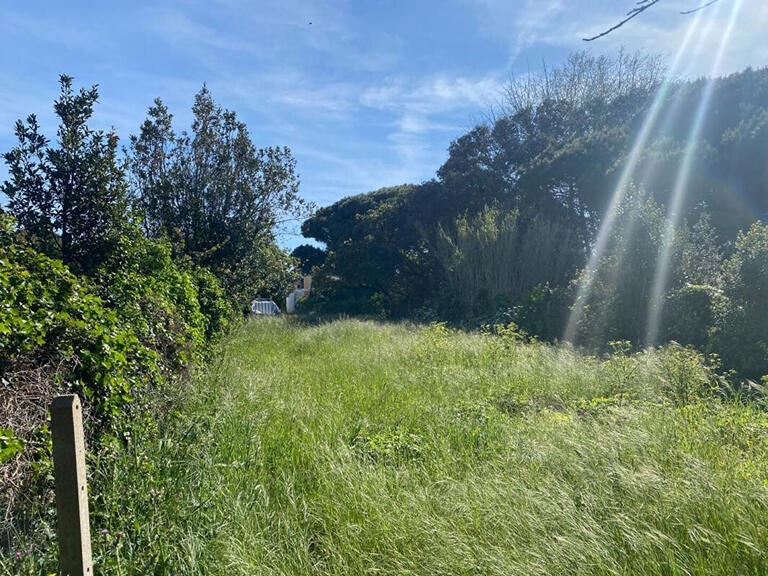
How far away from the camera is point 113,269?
5.35 m

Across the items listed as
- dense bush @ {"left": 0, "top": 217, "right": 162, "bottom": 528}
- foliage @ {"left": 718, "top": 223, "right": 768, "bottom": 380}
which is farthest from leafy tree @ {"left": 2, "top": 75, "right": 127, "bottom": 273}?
foliage @ {"left": 718, "top": 223, "right": 768, "bottom": 380}

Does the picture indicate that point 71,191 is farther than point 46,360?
Yes

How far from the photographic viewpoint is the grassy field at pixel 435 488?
2186mm

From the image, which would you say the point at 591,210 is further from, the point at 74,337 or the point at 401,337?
the point at 74,337

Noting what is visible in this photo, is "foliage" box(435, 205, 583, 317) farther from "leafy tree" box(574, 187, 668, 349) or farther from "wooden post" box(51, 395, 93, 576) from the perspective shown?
"wooden post" box(51, 395, 93, 576)

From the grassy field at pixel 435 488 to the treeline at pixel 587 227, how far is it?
14.0 ft

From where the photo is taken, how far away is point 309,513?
9.03 feet

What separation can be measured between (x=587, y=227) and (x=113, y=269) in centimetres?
1402

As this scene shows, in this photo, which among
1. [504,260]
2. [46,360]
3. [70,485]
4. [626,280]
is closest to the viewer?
[70,485]

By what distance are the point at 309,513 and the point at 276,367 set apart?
389cm

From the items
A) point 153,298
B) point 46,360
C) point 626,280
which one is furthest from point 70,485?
point 626,280

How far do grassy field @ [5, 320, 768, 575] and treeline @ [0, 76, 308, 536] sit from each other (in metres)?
0.36

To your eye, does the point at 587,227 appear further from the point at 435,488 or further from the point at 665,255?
the point at 435,488

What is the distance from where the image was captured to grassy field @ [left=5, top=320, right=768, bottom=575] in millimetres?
2186
